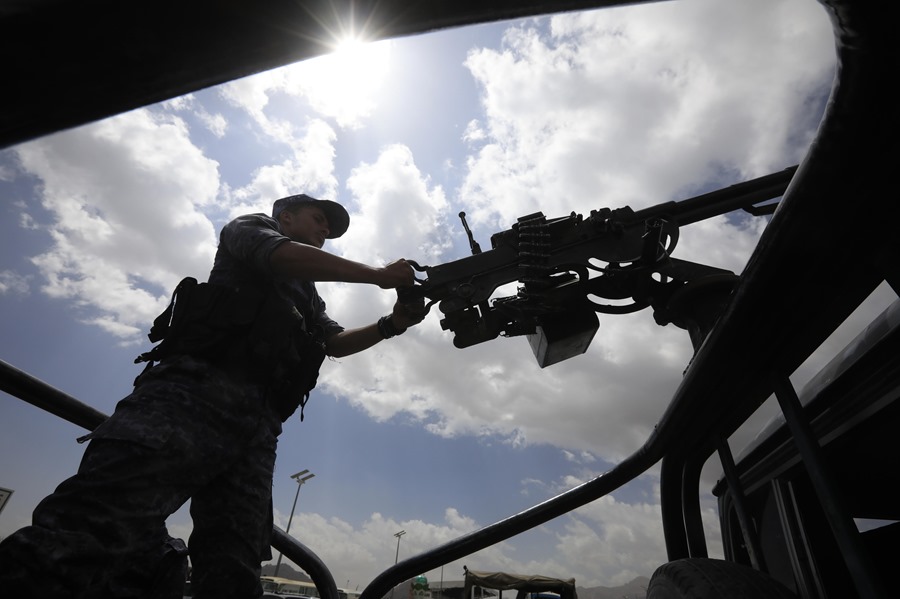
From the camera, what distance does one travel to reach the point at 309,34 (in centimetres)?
32

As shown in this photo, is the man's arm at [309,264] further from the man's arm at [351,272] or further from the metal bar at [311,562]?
the metal bar at [311,562]

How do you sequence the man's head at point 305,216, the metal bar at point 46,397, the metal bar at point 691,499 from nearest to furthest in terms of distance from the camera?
the metal bar at point 691,499 → the metal bar at point 46,397 → the man's head at point 305,216

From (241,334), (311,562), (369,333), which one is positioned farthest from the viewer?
(369,333)

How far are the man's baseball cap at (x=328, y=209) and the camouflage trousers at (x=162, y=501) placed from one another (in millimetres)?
1165

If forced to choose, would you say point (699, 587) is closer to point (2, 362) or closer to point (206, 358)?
point (206, 358)

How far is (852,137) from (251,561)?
201 cm

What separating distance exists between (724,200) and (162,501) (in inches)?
130

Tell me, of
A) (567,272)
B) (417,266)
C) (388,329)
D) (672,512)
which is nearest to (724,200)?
(567,272)

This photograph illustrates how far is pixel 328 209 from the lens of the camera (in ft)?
8.59

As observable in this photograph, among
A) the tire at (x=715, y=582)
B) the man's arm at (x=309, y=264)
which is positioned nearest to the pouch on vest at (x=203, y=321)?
the man's arm at (x=309, y=264)

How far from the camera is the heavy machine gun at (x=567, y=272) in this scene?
261 centimetres

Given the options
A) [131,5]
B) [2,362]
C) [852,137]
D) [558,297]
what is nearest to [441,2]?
[131,5]

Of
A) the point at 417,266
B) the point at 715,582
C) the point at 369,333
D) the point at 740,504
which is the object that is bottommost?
the point at 715,582

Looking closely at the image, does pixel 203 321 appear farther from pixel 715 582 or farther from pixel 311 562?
pixel 715 582
